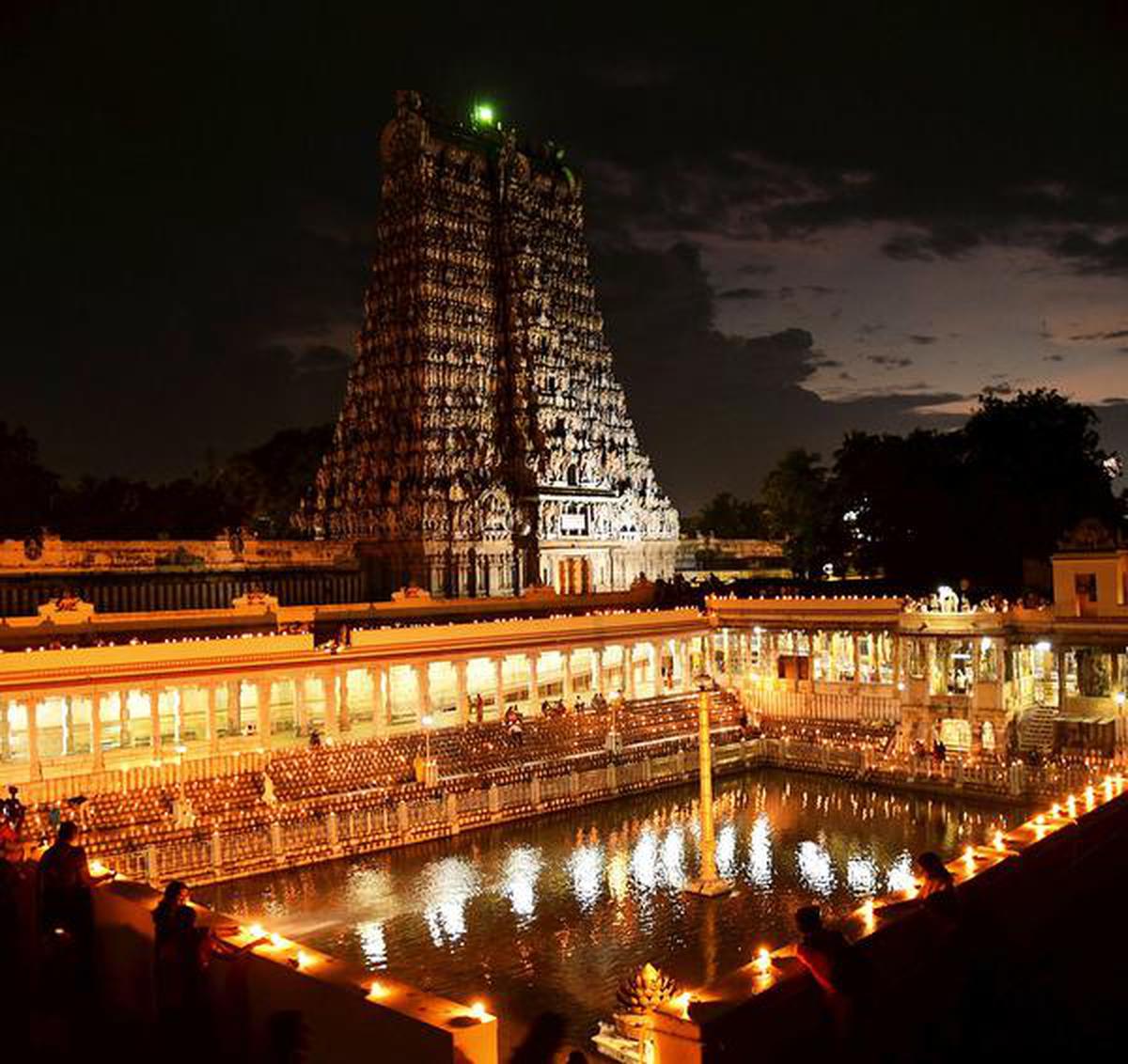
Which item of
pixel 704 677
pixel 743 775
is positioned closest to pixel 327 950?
pixel 704 677

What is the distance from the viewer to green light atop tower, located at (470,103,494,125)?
195ft

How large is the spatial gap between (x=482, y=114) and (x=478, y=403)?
1793cm

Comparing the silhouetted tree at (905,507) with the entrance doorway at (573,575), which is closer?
the silhouetted tree at (905,507)

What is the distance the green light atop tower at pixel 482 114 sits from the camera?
195ft

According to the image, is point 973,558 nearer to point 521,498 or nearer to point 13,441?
point 521,498

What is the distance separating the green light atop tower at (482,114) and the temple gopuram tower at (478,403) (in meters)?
0.83

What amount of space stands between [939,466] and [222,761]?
33.8 m

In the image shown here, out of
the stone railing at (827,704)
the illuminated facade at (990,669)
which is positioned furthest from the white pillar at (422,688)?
the illuminated facade at (990,669)

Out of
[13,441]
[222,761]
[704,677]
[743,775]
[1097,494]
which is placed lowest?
[743,775]

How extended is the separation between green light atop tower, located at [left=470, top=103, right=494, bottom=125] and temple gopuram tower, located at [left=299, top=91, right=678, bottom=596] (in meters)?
0.83

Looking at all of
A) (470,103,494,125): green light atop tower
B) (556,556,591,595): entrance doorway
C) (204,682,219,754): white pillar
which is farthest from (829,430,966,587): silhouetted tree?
(204,682,219,754): white pillar

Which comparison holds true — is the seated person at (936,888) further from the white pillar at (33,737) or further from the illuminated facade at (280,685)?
the white pillar at (33,737)

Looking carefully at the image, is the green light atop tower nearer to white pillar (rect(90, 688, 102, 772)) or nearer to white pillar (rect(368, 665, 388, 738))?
white pillar (rect(368, 665, 388, 738))

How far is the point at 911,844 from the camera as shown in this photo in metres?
21.5
